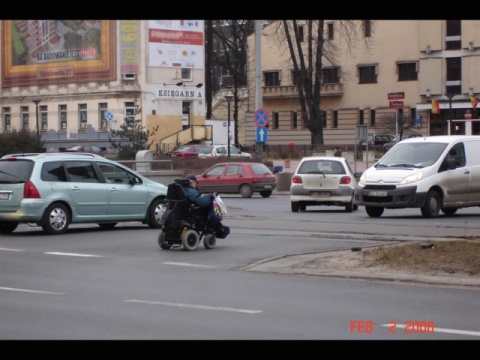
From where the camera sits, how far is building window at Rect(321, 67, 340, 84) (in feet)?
289

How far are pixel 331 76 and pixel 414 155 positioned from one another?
6378 cm

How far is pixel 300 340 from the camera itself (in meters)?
8.95

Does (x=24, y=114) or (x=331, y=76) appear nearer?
(x=24, y=114)

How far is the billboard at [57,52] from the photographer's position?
78.2 m

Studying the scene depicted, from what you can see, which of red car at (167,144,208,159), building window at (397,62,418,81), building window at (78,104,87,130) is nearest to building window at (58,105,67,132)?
building window at (78,104,87,130)

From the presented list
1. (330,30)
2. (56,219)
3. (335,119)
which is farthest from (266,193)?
(335,119)

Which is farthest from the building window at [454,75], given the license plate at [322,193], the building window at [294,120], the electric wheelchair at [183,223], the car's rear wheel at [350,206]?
the electric wheelchair at [183,223]

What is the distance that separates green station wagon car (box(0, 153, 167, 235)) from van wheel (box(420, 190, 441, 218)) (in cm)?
664

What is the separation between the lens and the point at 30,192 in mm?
20672

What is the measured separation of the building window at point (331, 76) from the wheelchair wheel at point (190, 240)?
70999 millimetres

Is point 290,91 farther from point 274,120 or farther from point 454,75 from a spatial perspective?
point 454,75

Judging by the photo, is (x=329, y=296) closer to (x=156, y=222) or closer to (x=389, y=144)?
(x=156, y=222)

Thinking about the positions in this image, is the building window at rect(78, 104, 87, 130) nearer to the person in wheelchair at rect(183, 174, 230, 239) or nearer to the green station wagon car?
the green station wagon car
